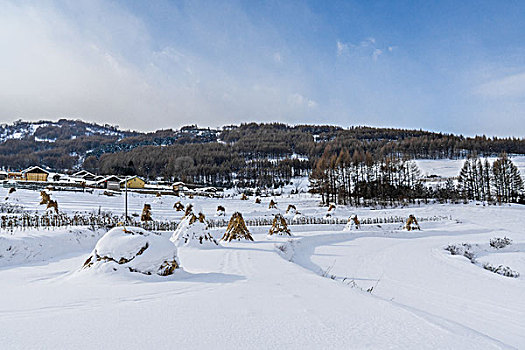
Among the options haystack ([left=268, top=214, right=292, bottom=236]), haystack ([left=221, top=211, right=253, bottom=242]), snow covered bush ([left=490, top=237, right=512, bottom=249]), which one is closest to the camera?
haystack ([left=221, top=211, right=253, bottom=242])

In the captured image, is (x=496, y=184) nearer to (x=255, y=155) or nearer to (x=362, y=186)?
(x=362, y=186)

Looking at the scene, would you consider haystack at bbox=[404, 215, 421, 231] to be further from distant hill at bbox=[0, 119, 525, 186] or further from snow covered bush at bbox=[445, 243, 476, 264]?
distant hill at bbox=[0, 119, 525, 186]

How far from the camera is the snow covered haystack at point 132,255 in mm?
5359

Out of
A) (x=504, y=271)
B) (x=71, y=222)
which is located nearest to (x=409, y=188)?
(x=504, y=271)

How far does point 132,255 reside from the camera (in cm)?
544

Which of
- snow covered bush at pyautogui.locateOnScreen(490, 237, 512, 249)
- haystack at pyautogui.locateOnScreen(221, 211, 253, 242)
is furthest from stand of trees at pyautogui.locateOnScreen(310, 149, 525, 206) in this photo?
haystack at pyautogui.locateOnScreen(221, 211, 253, 242)

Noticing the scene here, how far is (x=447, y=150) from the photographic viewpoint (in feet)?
336

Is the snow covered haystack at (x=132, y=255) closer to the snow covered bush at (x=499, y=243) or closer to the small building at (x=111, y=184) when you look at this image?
the snow covered bush at (x=499, y=243)

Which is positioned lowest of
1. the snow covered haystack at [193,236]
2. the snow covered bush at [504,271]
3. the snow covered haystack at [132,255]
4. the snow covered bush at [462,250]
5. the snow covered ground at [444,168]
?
A: the snow covered bush at [462,250]

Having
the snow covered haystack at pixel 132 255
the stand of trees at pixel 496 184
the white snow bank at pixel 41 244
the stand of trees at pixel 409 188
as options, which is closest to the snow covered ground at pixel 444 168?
the stand of trees at pixel 409 188

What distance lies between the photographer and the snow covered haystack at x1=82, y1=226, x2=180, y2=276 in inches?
211

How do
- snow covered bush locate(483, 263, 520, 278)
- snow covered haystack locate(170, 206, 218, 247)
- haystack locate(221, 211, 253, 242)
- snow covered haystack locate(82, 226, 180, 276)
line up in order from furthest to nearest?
haystack locate(221, 211, 253, 242) → snow covered haystack locate(170, 206, 218, 247) → snow covered bush locate(483, 263, 520, 278) → snow covered haystack locate(82, 226, 180, 276)

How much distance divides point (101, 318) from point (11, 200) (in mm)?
28069

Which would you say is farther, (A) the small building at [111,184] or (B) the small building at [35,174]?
(B) the small building at [35,174]
